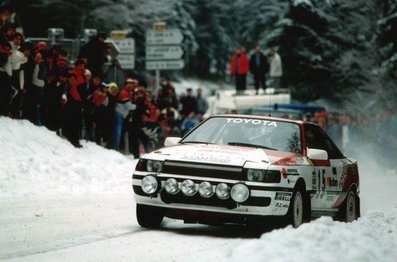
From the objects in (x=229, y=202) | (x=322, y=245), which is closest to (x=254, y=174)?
(x=229, y=202)

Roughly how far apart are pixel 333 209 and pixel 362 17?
45.5 m

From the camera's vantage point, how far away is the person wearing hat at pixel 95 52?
22.3m

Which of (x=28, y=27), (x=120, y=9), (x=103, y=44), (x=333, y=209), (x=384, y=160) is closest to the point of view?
(x=333, y=209)

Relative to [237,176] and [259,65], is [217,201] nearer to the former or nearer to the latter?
[237,176]

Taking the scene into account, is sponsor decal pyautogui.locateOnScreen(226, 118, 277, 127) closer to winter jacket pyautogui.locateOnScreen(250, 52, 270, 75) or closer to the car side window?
the car side window

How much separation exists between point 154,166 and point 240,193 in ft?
3.67

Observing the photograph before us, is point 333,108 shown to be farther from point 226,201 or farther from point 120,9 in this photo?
point 226,201

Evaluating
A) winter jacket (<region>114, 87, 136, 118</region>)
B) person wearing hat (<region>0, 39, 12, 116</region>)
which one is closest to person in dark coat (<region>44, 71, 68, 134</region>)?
person wearing hat (<region>0, 39, 12, 116</region>)

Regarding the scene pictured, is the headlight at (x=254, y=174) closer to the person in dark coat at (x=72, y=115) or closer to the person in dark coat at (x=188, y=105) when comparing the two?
the person in dark coat at (x=72, y=115)

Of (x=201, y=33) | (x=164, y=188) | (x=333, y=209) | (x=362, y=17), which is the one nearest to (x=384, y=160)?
(x=333, y=209)

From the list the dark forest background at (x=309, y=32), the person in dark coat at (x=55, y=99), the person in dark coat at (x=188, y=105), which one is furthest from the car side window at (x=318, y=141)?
the dark forest background at (x=309, y=32)

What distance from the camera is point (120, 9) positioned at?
4938 cm

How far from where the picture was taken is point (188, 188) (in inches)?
477

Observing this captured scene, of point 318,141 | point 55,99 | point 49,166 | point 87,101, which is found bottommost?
point 49,166
